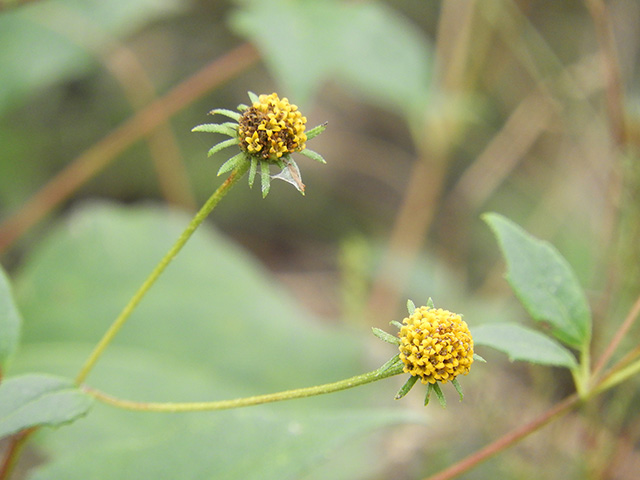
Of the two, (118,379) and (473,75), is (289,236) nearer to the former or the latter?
(473,75)

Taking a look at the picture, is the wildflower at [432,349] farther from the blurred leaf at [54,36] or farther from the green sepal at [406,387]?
the blurred leaf at [54,36]

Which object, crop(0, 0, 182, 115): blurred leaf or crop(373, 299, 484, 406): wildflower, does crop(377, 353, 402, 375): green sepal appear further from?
crop(0, 0, 182, 115): blurred leaf

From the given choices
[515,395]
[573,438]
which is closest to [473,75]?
[515,395]

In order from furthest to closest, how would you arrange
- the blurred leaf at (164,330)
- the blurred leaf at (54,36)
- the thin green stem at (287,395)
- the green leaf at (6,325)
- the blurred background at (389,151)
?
the blurred leaf at (54,36), the blurred background at (389,151), the blurred leaf at (164,330), the green leaf at (6,325), the thin green stem at (287,395)

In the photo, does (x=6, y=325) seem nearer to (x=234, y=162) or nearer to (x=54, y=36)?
(x=234, y=162)

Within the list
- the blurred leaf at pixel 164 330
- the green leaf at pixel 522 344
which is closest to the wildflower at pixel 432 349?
the green leaf at pixel 522 344

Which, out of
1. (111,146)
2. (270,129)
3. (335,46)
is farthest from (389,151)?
(270,129)
